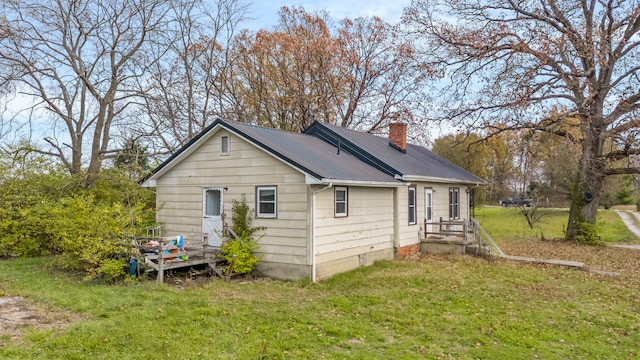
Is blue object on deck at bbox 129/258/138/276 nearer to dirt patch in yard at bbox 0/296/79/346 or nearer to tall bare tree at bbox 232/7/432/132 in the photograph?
dirt patch in yard at bbox 0/296/79/346

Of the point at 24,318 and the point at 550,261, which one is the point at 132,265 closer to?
the point at 24,318

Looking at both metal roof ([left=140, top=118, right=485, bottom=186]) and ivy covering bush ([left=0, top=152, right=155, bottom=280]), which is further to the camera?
metal roof ([left=140, top=118, right=485, bottom=186])

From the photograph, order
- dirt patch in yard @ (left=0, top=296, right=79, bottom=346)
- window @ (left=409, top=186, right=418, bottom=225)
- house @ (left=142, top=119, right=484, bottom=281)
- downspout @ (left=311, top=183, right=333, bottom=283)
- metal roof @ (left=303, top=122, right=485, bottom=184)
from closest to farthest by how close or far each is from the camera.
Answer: dirt patch in yard @ (left=0, top=296, right=79, bottom=346) < downspout @ (left=311, top=183, right=333, bottom=283) < house @ (left=142, top=119, right=484, bottom=281) < metal roof @ (left=303, top=122, right=485, bottom=184) < window @ (left=409, top=186, right=418, bottom=225)

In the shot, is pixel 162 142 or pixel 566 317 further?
pixel 162 142

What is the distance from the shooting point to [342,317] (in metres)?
8.78

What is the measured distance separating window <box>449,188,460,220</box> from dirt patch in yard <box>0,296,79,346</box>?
16.2 metres

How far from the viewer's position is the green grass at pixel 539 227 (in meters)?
23.7

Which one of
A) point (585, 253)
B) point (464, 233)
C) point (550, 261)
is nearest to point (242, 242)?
point (464, 233)

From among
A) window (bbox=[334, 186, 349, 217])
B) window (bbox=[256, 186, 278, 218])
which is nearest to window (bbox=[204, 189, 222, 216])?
window (bbox=[256, 186, 278, 218])

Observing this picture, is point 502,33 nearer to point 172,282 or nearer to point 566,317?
point 566,317

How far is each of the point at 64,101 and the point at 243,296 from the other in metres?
16.6

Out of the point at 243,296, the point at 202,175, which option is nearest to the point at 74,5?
the point at 202,175

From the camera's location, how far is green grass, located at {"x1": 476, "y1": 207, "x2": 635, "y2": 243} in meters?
23.7

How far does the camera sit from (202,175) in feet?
46.8
